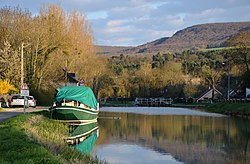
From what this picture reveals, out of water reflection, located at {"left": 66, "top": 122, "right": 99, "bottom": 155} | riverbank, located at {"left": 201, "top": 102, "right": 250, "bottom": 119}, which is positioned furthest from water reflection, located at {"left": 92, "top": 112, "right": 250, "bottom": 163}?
riverbank, located at {"left": 201, "top": 102, "right": 250, "bottom": 119}

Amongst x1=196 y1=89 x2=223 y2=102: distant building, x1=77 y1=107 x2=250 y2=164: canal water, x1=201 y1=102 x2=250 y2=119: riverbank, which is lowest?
x1=77 y1=107 x2=250 y2=164: canal water

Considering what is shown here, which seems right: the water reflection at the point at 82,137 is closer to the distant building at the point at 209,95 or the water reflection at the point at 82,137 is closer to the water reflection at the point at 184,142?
the water reflection at the point at 184,142

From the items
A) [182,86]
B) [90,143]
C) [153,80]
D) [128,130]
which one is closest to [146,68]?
[153,80]

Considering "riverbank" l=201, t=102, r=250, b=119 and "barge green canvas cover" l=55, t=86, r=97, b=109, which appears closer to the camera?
"barge green canvas cover" l=55, t=86, r=97, b=109

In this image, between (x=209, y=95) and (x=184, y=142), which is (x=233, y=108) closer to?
(x=184, y=142)

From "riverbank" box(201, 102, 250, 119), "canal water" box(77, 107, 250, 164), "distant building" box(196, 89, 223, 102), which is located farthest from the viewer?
"distant building" box(196, 89, 223, 102)

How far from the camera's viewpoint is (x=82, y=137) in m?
26.9

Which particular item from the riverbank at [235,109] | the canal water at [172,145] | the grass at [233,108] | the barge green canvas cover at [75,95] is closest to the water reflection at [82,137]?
the canal water at [172,145]

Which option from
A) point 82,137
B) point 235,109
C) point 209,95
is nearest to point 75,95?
point 82,137

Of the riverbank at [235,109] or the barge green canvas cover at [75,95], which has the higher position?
the barge green canvas cover at [75,95]

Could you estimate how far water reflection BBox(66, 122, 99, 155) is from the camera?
894 inches

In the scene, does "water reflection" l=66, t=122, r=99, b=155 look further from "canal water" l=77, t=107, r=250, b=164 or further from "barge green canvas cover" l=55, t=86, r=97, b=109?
"barge green canvas cover" l=55, t=86, r=97, b=109

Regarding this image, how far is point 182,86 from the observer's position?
339 feet

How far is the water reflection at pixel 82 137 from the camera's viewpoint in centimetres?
2272
